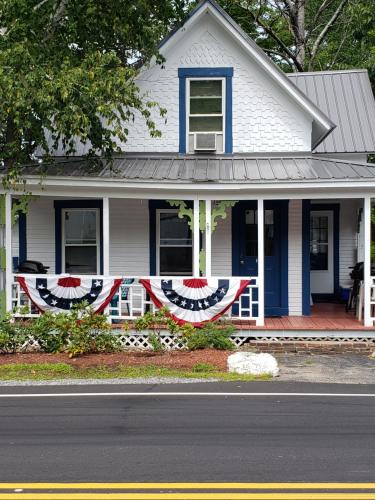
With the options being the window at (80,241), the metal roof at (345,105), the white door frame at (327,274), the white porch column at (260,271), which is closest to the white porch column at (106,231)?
the window at (80,241)

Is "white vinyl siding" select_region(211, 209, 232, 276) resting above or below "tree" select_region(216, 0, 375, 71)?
below

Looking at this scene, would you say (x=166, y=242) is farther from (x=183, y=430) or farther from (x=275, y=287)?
(x=183, y=430)

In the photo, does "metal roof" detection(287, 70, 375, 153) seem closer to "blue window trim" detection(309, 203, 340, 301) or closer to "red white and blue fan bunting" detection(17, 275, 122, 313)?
"blue window trim" detection(309, 203, 340, 301)

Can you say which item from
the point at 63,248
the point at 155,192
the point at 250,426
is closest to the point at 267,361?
the point at 250,426

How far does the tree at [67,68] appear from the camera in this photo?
12250 mm

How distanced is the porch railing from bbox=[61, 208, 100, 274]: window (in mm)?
1371

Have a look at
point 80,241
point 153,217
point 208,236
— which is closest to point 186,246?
point 153,217

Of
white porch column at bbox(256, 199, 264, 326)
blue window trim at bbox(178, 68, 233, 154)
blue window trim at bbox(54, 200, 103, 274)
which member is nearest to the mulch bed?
white porch column at bbox(256, 199, 264, 326)

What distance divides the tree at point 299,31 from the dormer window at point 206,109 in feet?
37.3

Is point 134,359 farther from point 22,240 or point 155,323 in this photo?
point 22,240

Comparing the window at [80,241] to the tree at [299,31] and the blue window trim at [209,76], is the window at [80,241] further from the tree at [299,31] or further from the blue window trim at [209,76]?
the tree at [299,31]

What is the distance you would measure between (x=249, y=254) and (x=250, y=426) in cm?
813

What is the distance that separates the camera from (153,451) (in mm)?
6863

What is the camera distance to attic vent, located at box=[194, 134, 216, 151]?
617 inches
